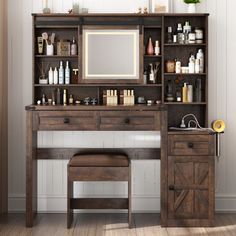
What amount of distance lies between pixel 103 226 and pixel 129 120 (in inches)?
36.4

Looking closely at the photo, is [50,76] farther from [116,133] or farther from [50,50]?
[116,133]

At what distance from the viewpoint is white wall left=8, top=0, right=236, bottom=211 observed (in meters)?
5.00

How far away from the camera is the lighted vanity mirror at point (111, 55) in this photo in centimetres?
493

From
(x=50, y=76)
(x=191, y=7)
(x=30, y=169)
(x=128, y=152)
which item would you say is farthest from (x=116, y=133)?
(x=191, y=7)

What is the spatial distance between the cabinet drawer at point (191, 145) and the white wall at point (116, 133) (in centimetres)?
54

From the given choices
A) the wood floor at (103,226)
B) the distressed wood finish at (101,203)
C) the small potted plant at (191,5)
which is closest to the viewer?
the wood floor at (103,226)

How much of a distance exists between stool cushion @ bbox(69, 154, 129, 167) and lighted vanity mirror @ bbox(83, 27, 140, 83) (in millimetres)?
711

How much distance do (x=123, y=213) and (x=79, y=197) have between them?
0.44 metres

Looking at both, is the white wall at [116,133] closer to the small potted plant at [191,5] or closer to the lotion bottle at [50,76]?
the small potted plant at [191,5]

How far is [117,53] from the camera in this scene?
4949 mm

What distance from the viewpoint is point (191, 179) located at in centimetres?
452

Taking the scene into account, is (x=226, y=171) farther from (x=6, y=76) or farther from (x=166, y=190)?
(x=6, y=76)

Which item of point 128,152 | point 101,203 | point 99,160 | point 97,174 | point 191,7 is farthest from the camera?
point 128,152

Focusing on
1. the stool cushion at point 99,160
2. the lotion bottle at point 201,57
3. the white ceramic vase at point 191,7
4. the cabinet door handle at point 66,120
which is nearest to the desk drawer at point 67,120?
the cabinet door handle at point 66,120
